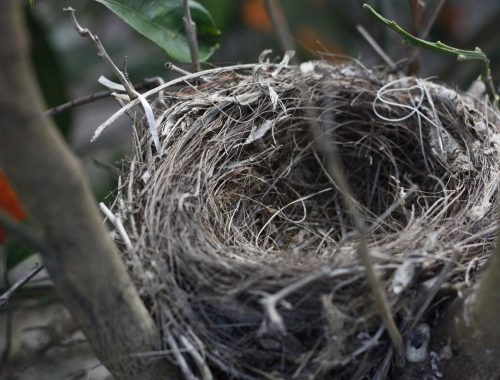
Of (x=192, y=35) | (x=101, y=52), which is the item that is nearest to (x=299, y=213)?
(x=192, y=35)

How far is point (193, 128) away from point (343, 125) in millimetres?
451

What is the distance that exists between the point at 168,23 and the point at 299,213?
0.61 m

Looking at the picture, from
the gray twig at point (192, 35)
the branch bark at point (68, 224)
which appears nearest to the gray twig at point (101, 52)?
the gray twig at point (192, 35)

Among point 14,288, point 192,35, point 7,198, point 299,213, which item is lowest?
point 299,213

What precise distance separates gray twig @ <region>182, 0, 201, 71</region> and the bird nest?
47mm

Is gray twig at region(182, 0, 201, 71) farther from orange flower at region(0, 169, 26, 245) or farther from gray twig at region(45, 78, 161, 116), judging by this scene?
orange flower at region(0, 169, 26, 245)

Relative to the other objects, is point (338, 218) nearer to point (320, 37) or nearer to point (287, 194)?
point (287, 194)

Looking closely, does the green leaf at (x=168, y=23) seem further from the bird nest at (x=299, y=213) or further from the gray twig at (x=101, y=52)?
the gray twig at (x=101, y=52)

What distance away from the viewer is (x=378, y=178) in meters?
1.94

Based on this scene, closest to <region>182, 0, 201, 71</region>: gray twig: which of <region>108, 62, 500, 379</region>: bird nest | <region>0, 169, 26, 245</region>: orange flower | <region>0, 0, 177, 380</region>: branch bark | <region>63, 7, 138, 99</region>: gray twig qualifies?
<region>108, 62, 500, 379</region>: bird nest

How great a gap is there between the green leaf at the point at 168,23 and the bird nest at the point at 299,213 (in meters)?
0.11

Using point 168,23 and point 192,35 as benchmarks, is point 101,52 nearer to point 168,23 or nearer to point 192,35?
point 192,35

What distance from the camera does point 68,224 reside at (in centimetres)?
102

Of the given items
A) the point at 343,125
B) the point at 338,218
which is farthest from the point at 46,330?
the point at 343,125
